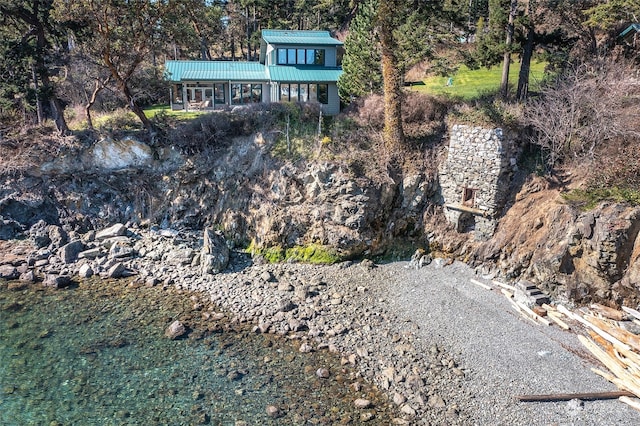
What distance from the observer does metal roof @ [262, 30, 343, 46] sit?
115ft

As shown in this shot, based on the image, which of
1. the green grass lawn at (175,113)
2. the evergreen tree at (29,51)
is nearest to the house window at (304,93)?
the green grass lawn at (175,113)

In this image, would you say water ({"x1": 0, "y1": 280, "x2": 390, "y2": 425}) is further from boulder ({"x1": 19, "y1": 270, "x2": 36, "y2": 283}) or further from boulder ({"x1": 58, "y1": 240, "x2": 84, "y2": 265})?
boulder ({"x1": 58, "y1": 240, "x2": 84, "y2": 265})

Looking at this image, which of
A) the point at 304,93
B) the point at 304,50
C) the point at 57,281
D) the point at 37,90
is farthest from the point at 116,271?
the point at 304,50

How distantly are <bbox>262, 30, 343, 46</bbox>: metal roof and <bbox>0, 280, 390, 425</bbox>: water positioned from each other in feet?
78.6

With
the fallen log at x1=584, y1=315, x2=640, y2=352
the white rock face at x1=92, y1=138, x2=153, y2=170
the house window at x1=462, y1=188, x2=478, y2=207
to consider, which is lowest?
the fallen log at x1=584, y1=315, x2=640, y2=352

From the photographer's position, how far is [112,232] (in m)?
27.0

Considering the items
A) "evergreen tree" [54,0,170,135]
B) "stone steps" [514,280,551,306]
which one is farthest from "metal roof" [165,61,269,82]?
"stone steps" [514,280,551,306]

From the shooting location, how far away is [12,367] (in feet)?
52.5

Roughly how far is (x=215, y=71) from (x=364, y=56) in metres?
16.1

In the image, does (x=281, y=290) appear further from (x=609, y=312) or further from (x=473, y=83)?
(x=473, y=83)

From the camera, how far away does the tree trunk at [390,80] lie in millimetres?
23781

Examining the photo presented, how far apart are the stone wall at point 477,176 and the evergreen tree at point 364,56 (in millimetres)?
6542

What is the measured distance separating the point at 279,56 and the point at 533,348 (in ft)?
96.4

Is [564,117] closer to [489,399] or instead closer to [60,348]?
[489,399]
